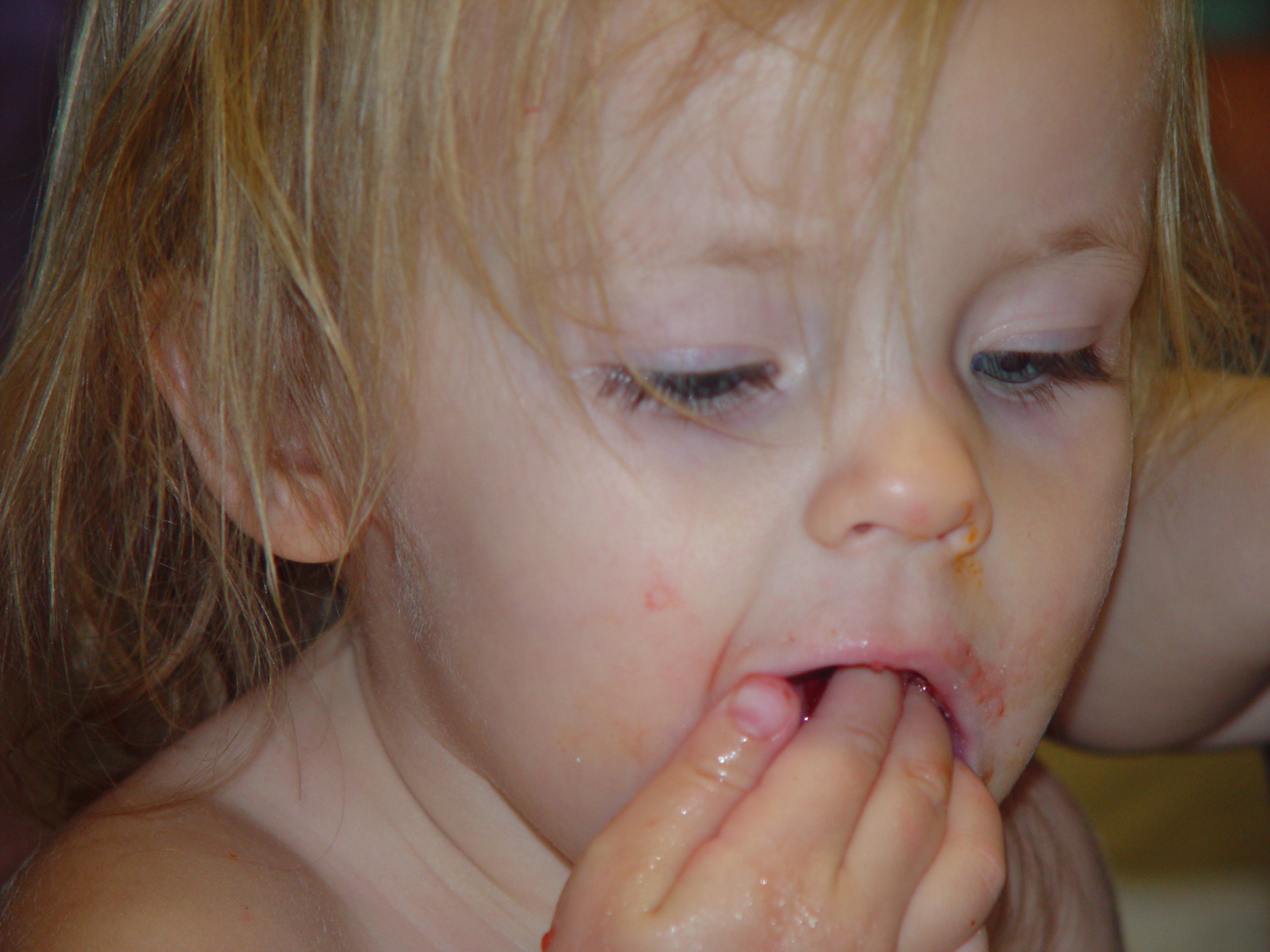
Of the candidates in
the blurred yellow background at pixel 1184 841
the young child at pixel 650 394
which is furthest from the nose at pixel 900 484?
the blurred yellow background at pixel 1184 841

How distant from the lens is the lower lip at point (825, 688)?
0.73m

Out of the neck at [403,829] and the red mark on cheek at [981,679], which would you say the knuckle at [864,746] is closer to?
the red mark on cheek at [981,679]

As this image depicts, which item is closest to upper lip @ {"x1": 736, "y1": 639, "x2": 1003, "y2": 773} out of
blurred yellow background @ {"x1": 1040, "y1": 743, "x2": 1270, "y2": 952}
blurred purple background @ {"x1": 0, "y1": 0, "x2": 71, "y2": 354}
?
blurred yellow background @ {"x1": 1040, "y1": 743, "x2": 1270, "y2": 952}

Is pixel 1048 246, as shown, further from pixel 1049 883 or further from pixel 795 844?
pixel 1049 883

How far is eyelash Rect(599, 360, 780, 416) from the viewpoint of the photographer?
669 millimetres

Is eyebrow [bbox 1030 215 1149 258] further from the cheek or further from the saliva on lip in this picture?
the saliva on lip

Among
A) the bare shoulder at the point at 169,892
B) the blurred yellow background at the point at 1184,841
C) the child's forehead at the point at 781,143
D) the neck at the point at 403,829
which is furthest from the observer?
the blurred yellow background at the point at 1184,841

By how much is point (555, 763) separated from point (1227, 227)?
30.4 inches

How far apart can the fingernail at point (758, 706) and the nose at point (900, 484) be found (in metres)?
0.08

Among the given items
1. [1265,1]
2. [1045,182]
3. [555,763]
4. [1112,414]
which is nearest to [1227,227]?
[1112,414]

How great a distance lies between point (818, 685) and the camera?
2.44 ft

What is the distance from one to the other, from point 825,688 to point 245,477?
384 mm

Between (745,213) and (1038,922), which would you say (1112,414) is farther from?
(1038,922)

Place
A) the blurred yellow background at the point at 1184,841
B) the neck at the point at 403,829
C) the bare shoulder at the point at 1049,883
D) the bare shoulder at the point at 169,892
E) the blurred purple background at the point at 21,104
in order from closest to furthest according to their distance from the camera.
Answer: the bare shoulder at the point at 169,892 < the neck at the point at 403,829 < the bare shoulder at the point at 1049,883 < the blurred purple background at the point at 21,104 < the blurred yellow background at the point at 1184,841
